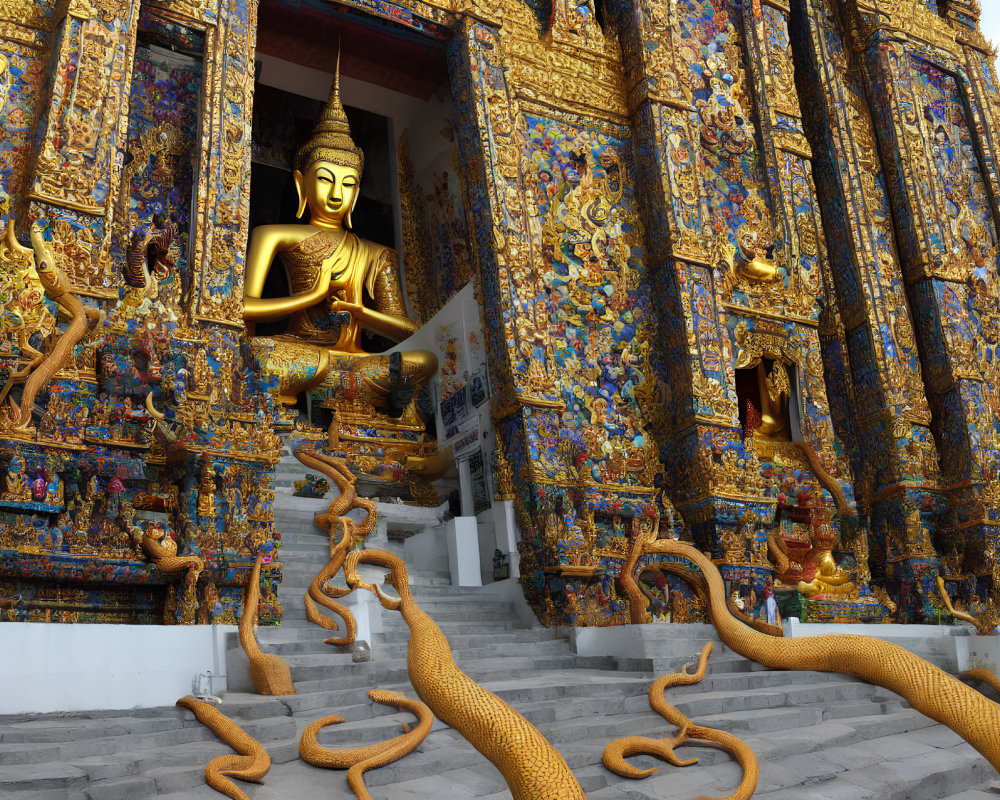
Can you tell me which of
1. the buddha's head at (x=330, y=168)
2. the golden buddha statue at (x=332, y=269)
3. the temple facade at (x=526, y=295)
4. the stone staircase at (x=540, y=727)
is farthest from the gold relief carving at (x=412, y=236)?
the stone staircase at (x=540, y=727)

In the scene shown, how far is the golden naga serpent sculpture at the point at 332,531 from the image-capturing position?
18.7 ft

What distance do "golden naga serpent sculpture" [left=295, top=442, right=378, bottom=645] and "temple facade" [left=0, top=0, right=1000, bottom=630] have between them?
393 millimetres

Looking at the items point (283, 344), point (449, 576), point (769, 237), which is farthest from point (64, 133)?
point (769, 237)

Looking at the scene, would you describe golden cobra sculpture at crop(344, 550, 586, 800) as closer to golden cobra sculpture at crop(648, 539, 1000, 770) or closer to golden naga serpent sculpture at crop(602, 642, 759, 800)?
golden naga serpent sculpture at crop(602, 642, 759, 800)

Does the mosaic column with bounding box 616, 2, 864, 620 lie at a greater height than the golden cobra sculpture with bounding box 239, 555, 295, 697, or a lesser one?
greater

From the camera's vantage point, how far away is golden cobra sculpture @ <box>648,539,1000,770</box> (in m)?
4.68

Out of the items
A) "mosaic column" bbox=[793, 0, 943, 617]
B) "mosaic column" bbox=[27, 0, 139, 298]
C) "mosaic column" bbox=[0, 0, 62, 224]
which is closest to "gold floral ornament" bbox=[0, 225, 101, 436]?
"mosaic column" bbox=[27, 0, 139, 298]

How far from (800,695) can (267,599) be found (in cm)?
319

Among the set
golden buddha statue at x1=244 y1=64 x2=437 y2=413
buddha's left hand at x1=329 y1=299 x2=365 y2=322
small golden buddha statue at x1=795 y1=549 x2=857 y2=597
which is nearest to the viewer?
small golden buddha statue at x1=795 y1=549 x2=857 y2=597

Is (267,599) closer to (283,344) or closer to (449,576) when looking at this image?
(449,576)

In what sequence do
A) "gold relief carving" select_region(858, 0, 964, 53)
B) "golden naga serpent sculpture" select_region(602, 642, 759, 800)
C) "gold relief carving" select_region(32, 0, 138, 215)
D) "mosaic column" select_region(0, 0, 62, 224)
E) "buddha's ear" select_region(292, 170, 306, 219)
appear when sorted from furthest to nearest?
1. "gold relief carving" select_region(858, 0, 964, 53)
2. "buddha's ear" select_region(292, 170, 306, 219)
3. "mosaic column" select_region(0, 0, 62, 224)
4. "gold relief carving" select_region(32, 0, 138, 215)
5. "golden naga serpent sculpture" select_region(602, 642, 759, 800)

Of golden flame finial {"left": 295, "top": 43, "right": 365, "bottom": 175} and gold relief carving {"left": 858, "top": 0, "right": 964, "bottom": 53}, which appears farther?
gold relief carving {"left": 858, "top": 0, "right": 964, "bottom": 53}

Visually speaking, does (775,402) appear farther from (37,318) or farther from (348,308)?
(37,318)

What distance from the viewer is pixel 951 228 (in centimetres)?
1092
